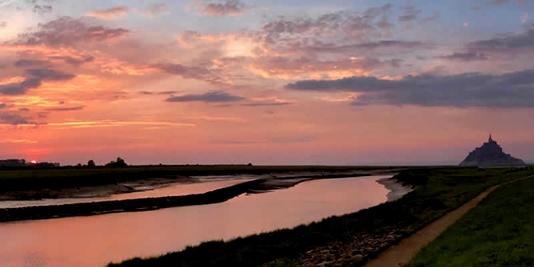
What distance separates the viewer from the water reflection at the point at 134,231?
103ft

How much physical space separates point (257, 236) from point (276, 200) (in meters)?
36.8

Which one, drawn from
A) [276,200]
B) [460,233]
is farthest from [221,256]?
[276,200]

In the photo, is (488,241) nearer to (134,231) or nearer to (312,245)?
(312,245)

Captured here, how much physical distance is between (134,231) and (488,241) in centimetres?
2540

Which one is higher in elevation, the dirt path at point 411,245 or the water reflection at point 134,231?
the dirt path at point 411,245

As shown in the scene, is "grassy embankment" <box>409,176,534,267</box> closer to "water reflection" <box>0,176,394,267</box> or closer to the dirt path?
the dirt path

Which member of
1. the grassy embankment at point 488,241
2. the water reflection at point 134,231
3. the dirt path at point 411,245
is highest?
the grassy embankment at point 488,241

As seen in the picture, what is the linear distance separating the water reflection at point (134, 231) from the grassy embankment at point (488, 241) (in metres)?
15.0

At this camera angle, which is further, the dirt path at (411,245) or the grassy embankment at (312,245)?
the grassy embankment at (312,245)

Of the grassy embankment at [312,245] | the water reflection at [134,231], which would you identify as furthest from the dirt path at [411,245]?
the water reflection at [134,231]

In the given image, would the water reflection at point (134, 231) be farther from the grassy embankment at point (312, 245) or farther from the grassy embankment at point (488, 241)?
the grassy embankment at point (488, 241)

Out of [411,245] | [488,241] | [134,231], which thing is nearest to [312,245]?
[411,245]

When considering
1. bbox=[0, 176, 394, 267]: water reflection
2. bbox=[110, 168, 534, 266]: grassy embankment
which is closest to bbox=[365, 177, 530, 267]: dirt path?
bbox=[110, 168, 534, 266]: grassy embankment

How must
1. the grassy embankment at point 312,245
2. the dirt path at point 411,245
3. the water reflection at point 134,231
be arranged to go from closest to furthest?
the dirt path at point 411,245 → the grassy embankment at point 312,245 → the water reflection at point 134,231
